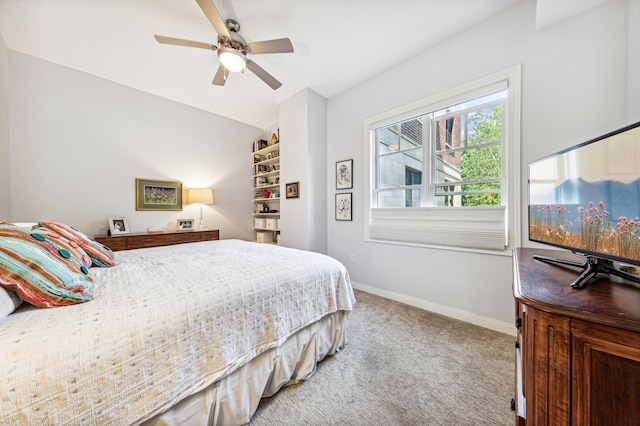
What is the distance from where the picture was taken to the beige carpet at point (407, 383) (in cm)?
120

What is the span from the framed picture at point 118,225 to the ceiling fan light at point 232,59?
2589 millimetres

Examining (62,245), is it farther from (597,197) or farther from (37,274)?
(597,197)

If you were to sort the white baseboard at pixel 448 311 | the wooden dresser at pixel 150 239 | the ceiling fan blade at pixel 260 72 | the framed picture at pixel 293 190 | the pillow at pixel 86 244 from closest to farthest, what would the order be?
the pillow at pixel 86 244, the white baseboard at pixel 448 311, the ceiling fan blade at pixel 260 72, the wooden dresser at pixel 150 239, the framed picture at pixel 293 190

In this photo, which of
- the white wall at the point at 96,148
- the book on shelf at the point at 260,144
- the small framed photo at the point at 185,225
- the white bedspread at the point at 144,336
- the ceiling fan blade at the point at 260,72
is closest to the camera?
the white bedspread at the point at 144,336

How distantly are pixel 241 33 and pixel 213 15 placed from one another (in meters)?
0.61

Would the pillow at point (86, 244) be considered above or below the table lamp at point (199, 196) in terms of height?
below

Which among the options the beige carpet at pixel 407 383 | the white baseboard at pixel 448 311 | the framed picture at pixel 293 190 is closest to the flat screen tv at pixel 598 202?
the beige carpet at pixel 407 383

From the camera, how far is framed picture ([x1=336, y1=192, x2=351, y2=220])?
3.20 meters

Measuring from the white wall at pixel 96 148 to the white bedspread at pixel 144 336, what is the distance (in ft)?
Answer: 7.75

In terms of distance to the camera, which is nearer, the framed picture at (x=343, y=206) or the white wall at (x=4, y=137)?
the white wall at (x=4, y=137)

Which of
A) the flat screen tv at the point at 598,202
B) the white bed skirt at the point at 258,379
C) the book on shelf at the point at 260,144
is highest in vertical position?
the book on shelf at the point at 260,144

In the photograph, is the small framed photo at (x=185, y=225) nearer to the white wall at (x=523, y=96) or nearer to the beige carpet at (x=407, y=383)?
the white wall at (x=523, y=96)

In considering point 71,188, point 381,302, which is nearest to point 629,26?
point 381,302

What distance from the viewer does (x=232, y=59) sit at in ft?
6.86
